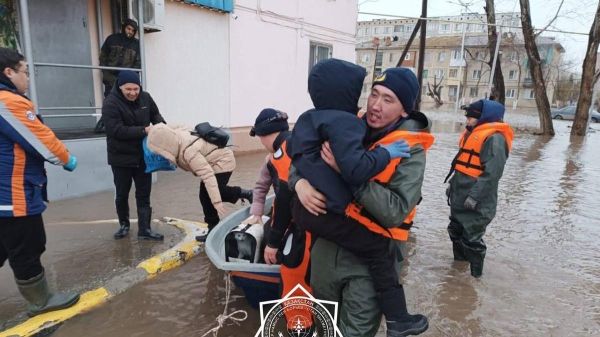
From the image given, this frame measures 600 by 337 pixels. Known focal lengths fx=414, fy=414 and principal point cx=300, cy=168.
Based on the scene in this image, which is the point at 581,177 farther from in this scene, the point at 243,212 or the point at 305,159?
the point at 305,159

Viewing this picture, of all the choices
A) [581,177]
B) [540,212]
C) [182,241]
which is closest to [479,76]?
[581,177]

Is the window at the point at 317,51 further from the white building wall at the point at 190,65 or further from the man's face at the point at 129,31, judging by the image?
the man's face at the point at 129,31

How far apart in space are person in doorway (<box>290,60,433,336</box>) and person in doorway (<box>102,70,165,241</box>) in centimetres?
242

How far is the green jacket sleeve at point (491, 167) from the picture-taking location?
371 cm

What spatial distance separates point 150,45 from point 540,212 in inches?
277

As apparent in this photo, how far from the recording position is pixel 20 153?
2.54 meters

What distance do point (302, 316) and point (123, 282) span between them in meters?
1.87

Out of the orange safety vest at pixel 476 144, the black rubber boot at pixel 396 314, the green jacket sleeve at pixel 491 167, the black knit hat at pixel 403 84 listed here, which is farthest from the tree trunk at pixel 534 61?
the black rubber boot at pixel 396 314

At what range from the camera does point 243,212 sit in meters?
3.62

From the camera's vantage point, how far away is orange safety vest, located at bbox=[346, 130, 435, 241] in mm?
1806

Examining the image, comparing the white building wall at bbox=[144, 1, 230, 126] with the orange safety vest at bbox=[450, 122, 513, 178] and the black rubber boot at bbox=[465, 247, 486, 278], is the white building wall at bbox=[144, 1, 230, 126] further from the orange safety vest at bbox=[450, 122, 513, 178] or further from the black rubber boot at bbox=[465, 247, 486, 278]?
the black rubber boot at bbox=[465, 247, 486, 278]

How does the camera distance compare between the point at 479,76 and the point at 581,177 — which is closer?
the point at 581,177

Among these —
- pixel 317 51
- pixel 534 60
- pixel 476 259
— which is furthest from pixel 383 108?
pixel 534 60

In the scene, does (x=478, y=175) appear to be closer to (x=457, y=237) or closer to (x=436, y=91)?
(x=457, y=237)
